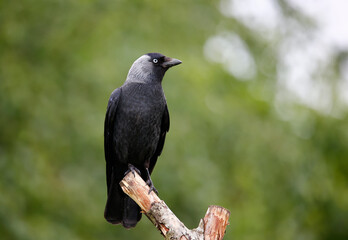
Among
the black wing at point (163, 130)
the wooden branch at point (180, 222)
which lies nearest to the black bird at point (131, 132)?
the black wing at point (163, 130)

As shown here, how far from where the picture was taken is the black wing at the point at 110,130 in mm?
4664

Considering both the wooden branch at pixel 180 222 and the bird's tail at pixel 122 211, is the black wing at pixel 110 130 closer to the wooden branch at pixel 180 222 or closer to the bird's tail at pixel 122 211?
the bird's tail at pixel 122 211

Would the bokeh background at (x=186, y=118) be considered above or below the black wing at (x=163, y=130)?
above

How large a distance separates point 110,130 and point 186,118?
2.33m

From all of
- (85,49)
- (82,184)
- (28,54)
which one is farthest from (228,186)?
(28,54)

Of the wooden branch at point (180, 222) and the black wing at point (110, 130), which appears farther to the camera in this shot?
the black wing at point (110, 130)

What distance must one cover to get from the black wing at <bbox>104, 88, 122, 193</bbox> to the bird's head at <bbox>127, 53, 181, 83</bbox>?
30 cm

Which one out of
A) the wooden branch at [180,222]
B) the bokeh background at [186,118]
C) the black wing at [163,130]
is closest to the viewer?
the wooden branch at [180,222]

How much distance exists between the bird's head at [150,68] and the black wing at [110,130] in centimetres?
30

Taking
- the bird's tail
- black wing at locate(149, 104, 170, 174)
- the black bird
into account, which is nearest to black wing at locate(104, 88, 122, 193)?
the black bird

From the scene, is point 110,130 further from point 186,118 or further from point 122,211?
point 186,118

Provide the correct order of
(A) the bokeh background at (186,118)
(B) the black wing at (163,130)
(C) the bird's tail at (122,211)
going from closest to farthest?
(C) the bird's tail at (122,211) < (B) the black wing at (163,130) < (A) the bokeh background at (186,118)

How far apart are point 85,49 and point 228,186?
9.84ft

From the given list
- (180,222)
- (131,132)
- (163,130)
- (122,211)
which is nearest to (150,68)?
(163,130)
